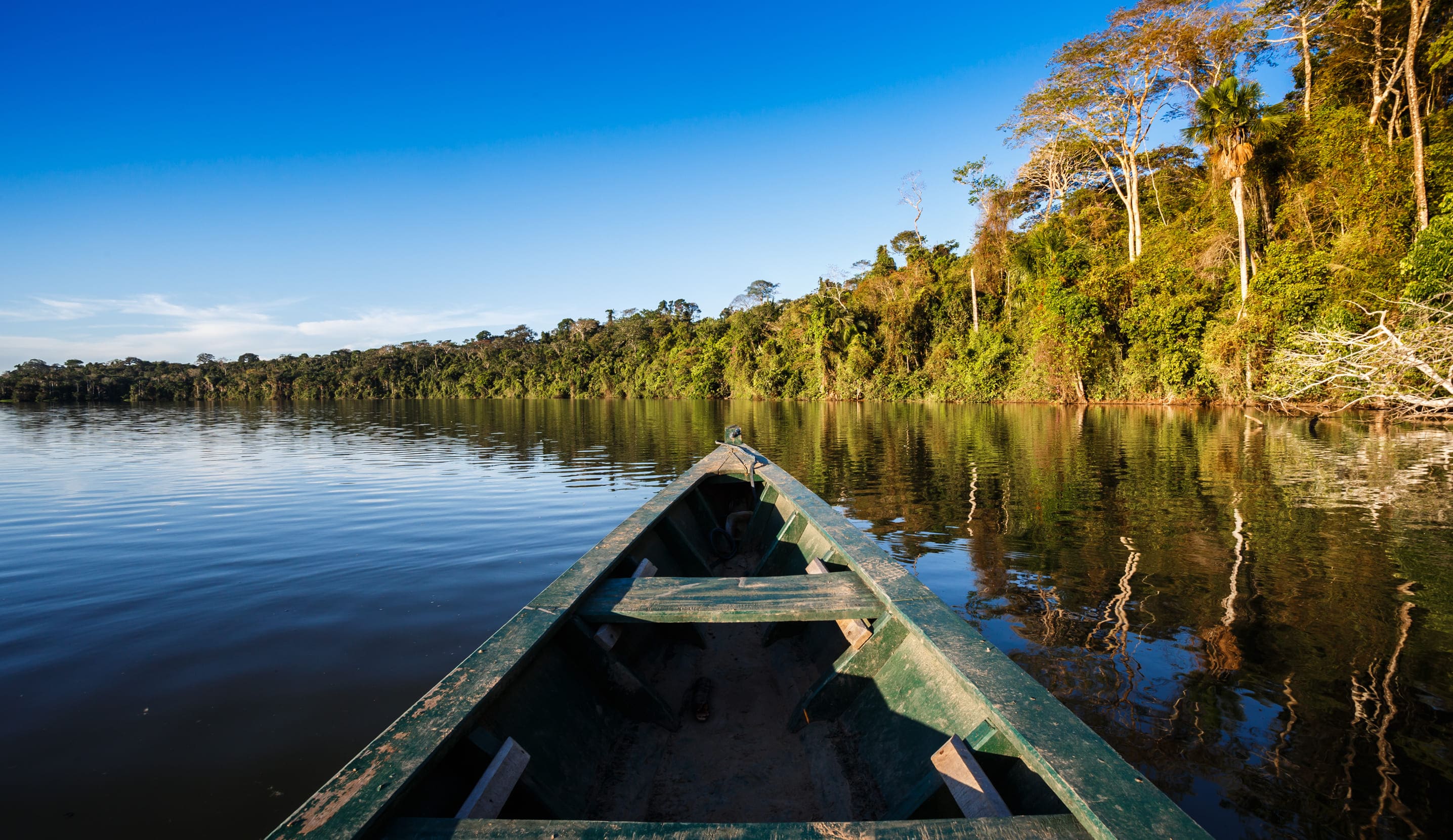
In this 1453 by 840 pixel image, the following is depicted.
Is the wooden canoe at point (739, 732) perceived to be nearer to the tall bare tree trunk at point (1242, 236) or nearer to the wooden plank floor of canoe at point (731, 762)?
the wooden plank floor of canoe at point (731, 762)

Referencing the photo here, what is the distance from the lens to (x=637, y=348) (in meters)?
71.2

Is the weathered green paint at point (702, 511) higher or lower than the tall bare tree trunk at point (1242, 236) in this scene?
lower

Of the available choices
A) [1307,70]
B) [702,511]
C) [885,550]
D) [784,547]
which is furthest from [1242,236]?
[784,547]

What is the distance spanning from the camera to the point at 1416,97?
1733 cm

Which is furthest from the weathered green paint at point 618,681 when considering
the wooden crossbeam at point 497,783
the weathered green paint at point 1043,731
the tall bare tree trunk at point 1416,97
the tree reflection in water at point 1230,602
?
the tall bare tree trunk at point 1416,97

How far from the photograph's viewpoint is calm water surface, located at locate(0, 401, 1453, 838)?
8.78 ft

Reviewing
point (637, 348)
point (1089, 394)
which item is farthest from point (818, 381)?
point (637, 348)

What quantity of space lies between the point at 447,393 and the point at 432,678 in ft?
299

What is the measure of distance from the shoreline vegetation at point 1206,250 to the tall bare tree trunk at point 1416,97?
0.27 feet

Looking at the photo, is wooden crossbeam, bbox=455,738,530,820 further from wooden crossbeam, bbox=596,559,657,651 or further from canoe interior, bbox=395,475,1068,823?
wooden crossbeam, bbox=596,559,657,651

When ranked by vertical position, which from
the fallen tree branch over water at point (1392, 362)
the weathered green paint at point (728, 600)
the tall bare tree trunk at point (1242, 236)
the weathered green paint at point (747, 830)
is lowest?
the weathered green paint at point (747, 830)

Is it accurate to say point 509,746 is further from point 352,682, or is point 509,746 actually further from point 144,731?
point 144,731

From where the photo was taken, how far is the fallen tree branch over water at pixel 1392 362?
1043cm

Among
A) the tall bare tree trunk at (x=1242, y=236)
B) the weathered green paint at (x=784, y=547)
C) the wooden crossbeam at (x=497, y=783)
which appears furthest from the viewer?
the tall bare tree trunk at (x=1242, y=236)
